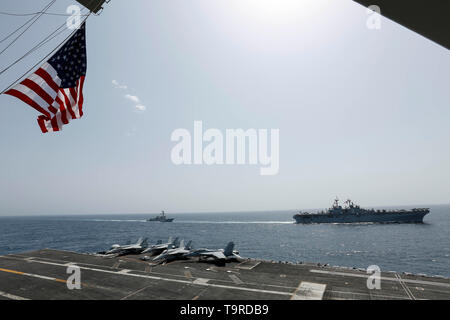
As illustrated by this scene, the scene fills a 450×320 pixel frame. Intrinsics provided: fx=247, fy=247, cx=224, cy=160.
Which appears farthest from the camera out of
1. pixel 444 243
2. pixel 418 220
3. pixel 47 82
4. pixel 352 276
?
pixel 418 220

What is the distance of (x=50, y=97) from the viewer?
1088 cm

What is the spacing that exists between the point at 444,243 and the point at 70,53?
105282mm

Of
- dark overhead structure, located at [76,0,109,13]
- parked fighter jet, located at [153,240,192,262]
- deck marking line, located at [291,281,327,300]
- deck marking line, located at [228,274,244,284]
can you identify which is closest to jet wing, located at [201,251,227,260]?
parked fighter jet, located at [153,240,192,262]

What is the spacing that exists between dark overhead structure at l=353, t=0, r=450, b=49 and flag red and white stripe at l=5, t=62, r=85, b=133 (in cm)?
1179

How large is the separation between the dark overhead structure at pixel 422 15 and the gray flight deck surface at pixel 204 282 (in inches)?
839

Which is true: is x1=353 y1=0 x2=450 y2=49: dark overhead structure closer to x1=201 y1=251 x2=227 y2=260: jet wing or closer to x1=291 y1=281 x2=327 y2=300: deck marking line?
x1=291 y1=281 x2=327 y2=300: deck marking line

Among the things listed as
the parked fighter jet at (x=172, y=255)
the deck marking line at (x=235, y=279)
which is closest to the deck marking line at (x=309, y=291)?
the deck marking line at (x=235, y=279)

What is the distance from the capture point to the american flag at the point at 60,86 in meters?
10.5

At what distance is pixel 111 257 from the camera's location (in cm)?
3988

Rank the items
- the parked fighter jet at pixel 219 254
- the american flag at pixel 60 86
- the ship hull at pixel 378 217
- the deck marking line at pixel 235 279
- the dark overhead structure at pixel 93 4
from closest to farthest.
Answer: the dark overhead structure at pixel 93 4 → the american flag at pixel 60 86 → the deck marking line at pixel 235 279 → the parked fighter jet at pixel 219 254 → the ship hull at pixel 378 217

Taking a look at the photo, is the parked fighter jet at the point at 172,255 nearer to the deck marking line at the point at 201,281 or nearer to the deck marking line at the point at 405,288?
the deck marking line at the point at 201,281

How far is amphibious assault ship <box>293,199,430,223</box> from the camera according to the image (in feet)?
403
